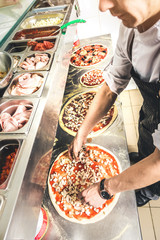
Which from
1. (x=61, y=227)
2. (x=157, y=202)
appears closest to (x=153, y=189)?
(x=157, y=202)

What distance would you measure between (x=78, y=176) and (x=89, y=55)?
2.31m

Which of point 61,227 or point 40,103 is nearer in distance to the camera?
point 61,227

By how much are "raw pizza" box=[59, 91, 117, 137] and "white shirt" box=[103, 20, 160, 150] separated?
1.72 ft

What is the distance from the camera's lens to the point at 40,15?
2971mm

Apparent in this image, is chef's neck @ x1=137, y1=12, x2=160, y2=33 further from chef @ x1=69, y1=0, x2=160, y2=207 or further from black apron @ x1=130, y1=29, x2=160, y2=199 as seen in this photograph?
black apron @ x1=130, y1=29, x2=160, y2=199

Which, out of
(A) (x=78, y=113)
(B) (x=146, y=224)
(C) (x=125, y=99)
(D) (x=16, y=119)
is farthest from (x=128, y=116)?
(D) (x=16, y=119)

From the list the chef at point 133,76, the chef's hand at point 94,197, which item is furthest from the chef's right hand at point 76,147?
the chef's hand at point 94,197

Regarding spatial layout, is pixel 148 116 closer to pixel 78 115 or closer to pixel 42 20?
pixel 78 115

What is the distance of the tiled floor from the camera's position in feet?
7.47

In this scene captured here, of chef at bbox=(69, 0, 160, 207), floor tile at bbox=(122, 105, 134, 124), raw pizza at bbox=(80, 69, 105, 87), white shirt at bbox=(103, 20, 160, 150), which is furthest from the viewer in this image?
floor tile at bbox=(122, 105, 134, 124)

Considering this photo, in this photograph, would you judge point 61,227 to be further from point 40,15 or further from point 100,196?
point 40,15

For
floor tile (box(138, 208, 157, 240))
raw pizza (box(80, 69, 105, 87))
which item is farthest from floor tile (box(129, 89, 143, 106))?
floor tile (box(138, 208, 157, 240))

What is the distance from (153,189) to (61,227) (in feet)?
4.56

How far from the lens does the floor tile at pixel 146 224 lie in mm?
2231
